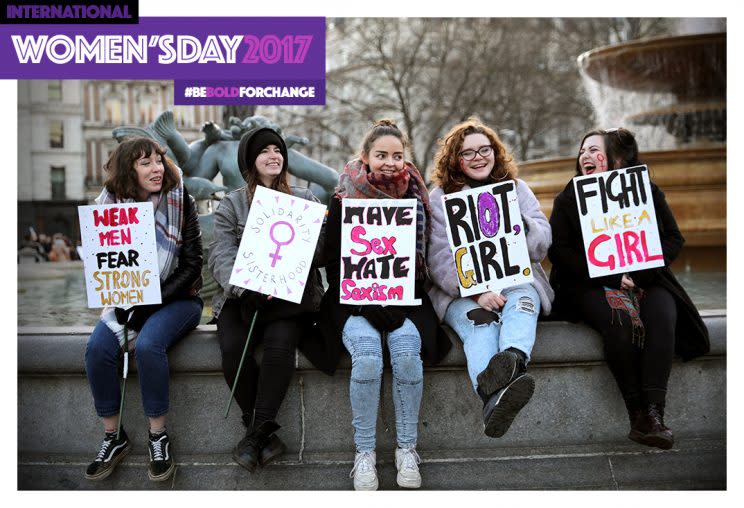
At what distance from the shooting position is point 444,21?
22.6 m

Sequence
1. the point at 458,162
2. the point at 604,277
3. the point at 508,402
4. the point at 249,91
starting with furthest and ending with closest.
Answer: the point at 249,91 < the point at 458,162 < the point at 604,277 < the point at 508,402

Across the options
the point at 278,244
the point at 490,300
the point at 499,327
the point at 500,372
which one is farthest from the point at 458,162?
the point at 500,372

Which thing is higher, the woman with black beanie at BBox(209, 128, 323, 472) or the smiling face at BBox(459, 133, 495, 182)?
the smiling face at BBox(459, 133, 495, 182)

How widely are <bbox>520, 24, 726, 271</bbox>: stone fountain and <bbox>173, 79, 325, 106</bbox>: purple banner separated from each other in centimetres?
340

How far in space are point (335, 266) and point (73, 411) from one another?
138cm

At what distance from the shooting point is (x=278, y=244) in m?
3.70

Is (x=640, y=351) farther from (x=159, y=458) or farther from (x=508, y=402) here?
(x=159, y=458)

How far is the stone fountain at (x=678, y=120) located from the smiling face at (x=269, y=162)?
421cm

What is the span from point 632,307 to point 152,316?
2.17 metres

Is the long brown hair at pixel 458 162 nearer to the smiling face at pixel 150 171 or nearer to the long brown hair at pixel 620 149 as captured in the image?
the long brown hair at pixel 620 149

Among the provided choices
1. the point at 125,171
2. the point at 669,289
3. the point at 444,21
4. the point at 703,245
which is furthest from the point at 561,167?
the point at 444,21

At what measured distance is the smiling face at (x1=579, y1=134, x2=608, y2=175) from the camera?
3900 mm

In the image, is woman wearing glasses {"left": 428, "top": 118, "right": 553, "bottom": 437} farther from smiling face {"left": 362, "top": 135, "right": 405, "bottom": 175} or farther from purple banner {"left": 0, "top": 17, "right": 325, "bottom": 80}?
purple banner {"left": 0, "top": 17, "right": 325, "bottom": 80}

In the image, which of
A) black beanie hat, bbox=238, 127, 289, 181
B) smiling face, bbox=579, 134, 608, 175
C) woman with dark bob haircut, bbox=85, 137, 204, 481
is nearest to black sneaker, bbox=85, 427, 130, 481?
woman with dark bob haircut, bbox=85, 137, 204, 481
